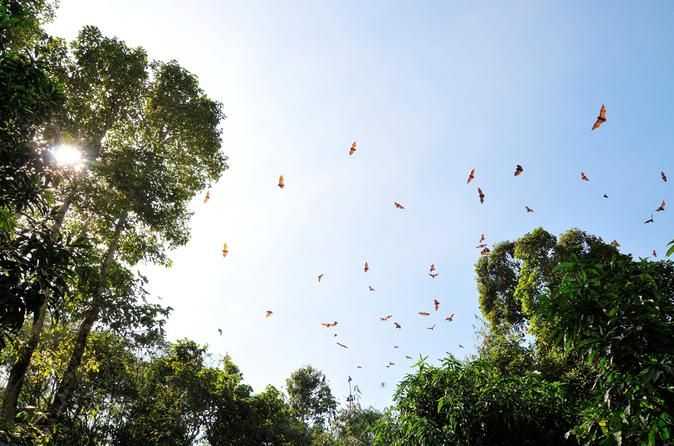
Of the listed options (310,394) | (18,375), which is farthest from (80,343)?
(310,394)

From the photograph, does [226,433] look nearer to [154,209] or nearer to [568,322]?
[154,209]

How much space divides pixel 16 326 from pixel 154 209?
7591 mm

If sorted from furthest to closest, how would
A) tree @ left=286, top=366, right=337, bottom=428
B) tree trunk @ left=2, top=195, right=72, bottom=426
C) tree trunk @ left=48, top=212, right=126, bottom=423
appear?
tree @ left=286, top=366, right=337, bottom=428
tree trunk @ left=48, top=212, right=126, bottom=423
tree trunk @ left=2, top=195, right=72, bottom=426

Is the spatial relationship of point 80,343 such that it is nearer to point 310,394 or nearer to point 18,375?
point 18,375

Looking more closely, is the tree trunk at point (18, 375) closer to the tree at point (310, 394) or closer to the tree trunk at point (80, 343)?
the tree trunk at point (80, 343)

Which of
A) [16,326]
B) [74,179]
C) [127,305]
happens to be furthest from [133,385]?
[16,326]

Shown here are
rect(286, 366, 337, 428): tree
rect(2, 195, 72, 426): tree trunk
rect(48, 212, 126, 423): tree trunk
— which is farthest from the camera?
rect(286, 366, 337, 428): tree

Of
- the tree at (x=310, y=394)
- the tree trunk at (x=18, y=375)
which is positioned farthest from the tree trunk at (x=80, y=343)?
the tree at (x=310, y=394)

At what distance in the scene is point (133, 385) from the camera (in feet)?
59.7

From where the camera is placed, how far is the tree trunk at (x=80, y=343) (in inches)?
404

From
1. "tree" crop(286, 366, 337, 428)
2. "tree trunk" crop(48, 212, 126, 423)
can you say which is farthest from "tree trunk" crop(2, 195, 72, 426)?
"tree" crop(286, 366, 337, 428)

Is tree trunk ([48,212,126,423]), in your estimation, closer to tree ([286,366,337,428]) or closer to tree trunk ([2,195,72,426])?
tree trunk ([2,195,72,426])

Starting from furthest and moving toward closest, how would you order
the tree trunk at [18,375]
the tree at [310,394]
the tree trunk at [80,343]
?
the tree at [310,394] < the tree trunk at [80,343] < the tree trunk at [18,375]

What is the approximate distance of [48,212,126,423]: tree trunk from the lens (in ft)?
33.7
